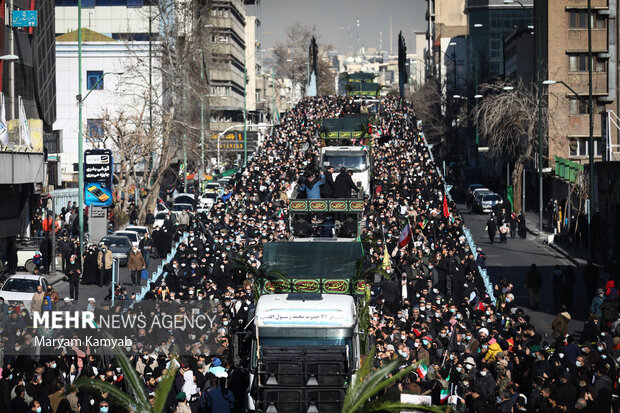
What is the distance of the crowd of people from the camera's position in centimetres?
1734

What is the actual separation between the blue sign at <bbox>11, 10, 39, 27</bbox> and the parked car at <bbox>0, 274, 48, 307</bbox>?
16469mm

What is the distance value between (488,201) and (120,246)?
24838mm

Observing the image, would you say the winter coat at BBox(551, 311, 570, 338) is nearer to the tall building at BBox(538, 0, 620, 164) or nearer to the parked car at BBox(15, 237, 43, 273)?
the parked car at BBox(15, 237, 43, 273)

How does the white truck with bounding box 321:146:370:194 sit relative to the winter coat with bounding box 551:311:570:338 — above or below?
above

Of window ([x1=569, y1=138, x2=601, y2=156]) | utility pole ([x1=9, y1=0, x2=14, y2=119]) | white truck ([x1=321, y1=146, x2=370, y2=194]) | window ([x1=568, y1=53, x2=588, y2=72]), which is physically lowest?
white truck ([x1=321, y1=146, x2=370, y2=194])

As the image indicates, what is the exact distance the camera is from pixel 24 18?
45531mm

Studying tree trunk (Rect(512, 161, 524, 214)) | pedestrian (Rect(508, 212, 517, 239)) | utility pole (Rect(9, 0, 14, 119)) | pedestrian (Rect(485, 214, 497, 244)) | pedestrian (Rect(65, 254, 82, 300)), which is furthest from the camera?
tree trunk (Rect(512, 161, 524, 214))

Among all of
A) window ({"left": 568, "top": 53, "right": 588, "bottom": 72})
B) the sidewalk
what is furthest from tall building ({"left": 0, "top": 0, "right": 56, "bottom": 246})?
window ({"left": 568, "top": 53, "right": 588, "bottom": 72})

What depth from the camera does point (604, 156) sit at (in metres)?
53.3

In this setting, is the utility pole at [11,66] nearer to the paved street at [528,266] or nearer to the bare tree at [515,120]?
the paved street at [528,266]

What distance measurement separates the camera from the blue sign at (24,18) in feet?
149

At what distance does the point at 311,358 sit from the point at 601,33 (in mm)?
55318

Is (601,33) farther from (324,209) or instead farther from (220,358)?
(220,358)

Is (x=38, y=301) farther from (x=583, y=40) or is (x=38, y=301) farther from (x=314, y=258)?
(x=583, y=40)
